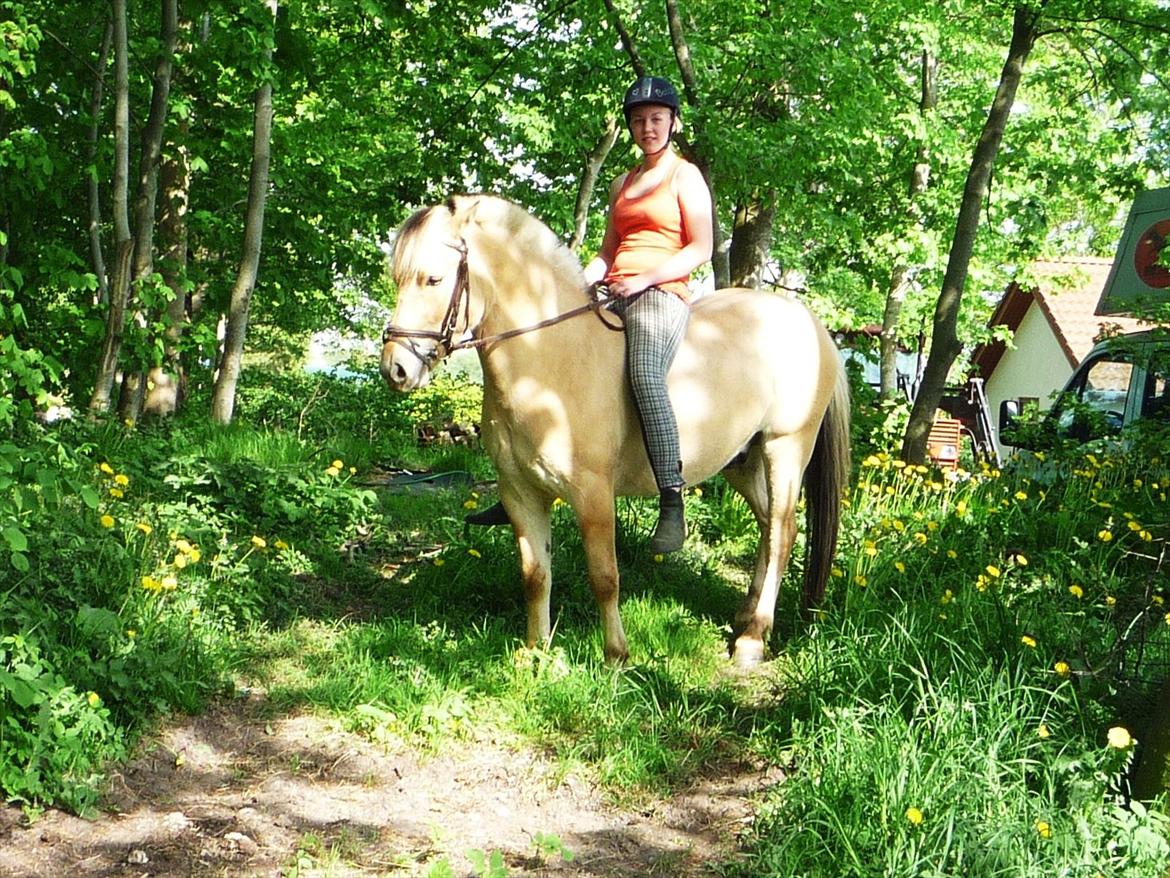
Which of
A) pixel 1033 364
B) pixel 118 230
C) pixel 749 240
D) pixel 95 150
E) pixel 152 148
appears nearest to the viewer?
pixel 118 230

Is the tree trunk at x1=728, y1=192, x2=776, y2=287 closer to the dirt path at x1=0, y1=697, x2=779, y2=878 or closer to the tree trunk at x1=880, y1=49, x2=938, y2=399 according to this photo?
the tree trunk at x1=880, y1=49, x2=938, y2=399

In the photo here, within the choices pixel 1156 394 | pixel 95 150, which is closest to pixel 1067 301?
pixel 1156 394

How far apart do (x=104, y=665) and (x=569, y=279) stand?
2.63 m

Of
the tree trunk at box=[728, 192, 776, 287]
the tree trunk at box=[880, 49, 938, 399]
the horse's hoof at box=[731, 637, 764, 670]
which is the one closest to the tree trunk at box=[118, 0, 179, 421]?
the horse's hoof at box=[731, 637, 764, 670]

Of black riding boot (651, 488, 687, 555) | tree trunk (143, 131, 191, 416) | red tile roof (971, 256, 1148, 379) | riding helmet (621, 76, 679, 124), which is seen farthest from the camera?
red tile roof (971, 256, 1148, 379)

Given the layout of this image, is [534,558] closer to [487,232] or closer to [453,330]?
[453,330]

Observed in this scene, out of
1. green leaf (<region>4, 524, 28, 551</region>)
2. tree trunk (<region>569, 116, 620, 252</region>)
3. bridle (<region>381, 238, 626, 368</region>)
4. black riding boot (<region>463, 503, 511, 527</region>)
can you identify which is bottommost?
Answer: black riding boot (<region>463, 503, 511, 527</region>)

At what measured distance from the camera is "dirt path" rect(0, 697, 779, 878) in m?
3.40

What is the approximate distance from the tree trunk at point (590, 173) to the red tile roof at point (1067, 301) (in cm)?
1030

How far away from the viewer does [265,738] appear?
438cm

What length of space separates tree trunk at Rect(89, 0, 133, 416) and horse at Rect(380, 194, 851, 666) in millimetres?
4103

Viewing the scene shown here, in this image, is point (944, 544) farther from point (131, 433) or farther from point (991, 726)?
point (131, 433)

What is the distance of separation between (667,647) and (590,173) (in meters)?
10.7

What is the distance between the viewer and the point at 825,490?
6121 millimetres
